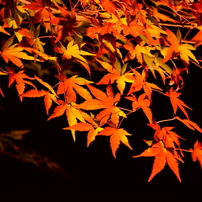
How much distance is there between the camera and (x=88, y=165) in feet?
10.6

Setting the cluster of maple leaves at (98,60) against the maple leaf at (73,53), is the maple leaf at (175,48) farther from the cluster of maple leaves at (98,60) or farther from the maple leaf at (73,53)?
the maple leaf at (73,53)

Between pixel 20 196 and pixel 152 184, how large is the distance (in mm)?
1368

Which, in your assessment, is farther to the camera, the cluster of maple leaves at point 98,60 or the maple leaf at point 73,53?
the maple leaf at point 73,53

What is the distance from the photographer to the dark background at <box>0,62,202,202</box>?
3.05 m

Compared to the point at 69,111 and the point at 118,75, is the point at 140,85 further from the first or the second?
the point at 69,111

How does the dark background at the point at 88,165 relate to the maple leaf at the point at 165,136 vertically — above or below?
below

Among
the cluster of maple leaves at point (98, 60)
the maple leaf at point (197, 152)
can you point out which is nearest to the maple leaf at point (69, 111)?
the cluster of maple leaves at point (98, 60)

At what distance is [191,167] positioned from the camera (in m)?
3.44

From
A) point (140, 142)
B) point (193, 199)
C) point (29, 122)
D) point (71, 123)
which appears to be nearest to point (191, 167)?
point (193, 199)

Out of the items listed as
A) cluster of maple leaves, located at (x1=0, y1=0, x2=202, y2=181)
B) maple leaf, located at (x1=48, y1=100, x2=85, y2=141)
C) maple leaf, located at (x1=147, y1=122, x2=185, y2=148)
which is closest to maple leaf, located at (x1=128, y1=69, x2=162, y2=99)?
cluster of maple leaves, located at (x1=0, y1=0, x2=202, y2=181)

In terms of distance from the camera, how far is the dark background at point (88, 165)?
305cm

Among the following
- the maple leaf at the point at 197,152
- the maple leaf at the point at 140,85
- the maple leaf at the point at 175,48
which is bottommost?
the maple leaf at the point at 197,152

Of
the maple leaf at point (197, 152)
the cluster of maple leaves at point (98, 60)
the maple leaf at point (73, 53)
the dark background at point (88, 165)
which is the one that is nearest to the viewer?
the cluster of maple leaves at point (98, 60)

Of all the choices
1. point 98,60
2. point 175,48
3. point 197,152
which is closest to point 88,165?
point 197,152
